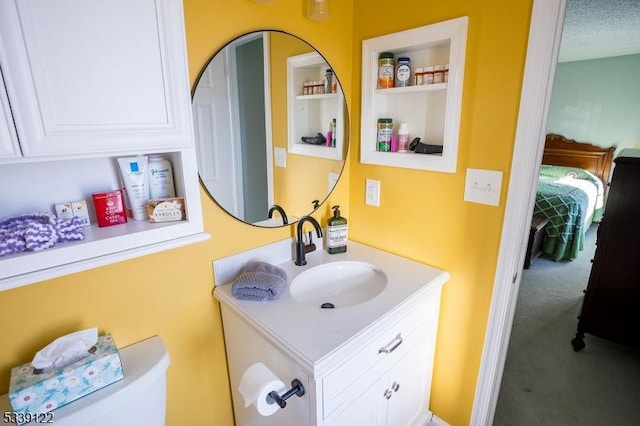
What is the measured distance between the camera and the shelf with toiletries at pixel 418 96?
1181mm

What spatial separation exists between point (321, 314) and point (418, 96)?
0.97m

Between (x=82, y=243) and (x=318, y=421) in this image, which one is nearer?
(x=82, y=243)

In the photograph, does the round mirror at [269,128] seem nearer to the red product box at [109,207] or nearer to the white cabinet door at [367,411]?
the red product box at [109,207]

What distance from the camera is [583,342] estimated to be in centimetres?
216

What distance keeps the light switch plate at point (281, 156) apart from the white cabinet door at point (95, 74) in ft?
1.67

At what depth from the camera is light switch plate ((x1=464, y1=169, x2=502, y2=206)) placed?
1154mm

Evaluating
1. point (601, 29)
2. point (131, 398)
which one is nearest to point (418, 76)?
point (131, 398)

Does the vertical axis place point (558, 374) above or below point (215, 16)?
below

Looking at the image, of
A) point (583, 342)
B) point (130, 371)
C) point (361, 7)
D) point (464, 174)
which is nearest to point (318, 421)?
point (130, 371)

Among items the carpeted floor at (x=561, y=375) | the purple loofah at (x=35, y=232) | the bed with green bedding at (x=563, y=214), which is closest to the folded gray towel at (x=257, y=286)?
the purple loofah at (x=35, y=232)

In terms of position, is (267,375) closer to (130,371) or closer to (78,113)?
(130,371)

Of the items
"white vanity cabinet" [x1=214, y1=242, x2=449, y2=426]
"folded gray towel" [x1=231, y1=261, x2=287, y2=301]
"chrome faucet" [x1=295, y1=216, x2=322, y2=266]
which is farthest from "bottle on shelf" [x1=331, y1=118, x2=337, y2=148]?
"folded gray towel" [x1=231, y1=261, x2=287, y2=301]

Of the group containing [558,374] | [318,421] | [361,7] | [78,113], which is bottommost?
[558,374]

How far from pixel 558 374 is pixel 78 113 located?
2.62m
